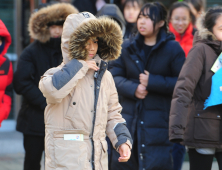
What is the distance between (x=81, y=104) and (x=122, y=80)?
1325 mm

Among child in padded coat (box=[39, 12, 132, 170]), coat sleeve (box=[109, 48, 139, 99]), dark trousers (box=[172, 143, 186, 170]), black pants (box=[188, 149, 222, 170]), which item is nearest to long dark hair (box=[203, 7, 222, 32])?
coat sleeve (box=[109, 48, 139, 99])

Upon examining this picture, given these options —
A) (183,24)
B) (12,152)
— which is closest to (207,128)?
(183,24)

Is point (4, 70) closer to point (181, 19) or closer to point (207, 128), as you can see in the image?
point (207, 128)

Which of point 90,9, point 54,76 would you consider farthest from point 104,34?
point 90,9

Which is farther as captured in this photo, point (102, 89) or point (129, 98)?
point (129, 98)

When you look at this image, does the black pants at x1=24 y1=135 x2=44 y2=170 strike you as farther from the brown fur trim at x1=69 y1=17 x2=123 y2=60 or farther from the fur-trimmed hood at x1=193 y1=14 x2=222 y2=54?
the fur-trimmed hood at x1=193 y1=14 x2=222 y2=54

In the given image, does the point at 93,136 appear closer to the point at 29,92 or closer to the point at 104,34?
the point at 104,34

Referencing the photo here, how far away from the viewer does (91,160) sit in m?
3.17

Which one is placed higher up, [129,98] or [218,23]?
[218,23]

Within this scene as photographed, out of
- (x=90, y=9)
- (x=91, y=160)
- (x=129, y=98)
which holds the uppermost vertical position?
(x=90, y=9)

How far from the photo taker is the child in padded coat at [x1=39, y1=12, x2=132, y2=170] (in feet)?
10.1

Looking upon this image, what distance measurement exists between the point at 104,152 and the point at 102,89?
1.63 ft

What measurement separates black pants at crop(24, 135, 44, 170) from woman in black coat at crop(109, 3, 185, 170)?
833mm

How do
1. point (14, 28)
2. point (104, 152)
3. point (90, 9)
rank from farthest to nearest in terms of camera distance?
point (14, 28) → point (90, 9) → point (104, 152)
